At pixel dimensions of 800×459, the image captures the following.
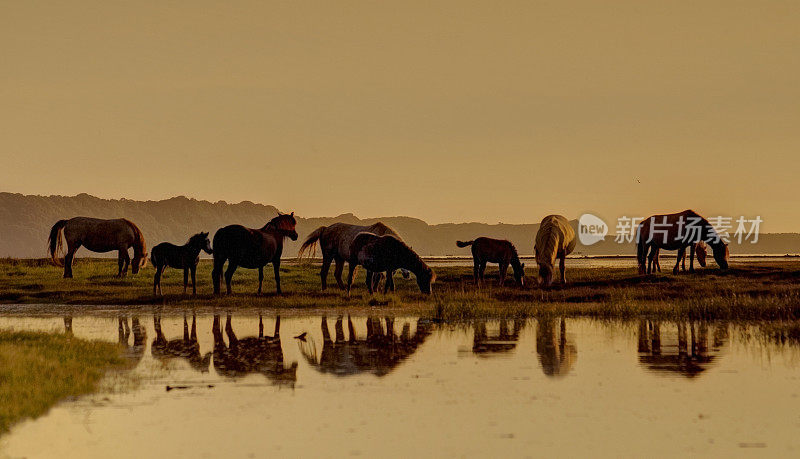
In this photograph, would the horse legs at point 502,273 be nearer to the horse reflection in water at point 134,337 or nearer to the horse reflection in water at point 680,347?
the horse reflection in water at point 680,347

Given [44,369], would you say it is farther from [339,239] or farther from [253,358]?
[339,239]

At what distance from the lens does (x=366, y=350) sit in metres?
17.8

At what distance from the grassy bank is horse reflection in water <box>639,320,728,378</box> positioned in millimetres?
9069

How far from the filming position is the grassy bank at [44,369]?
12.2 m

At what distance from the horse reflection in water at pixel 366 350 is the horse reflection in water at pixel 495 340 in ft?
3.81

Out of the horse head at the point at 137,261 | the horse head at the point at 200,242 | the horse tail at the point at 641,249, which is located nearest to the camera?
the horse head at the point at 200,242

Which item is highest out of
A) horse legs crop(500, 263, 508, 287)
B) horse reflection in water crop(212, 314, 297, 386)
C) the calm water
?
horse legs crop(500, 263, 508, 287)

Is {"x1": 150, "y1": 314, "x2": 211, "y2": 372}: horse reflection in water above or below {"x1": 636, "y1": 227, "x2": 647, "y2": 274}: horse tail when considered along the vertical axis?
below

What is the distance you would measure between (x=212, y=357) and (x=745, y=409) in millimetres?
9320

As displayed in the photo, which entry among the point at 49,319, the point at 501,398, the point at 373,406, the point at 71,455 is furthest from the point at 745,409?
the point at 49,319

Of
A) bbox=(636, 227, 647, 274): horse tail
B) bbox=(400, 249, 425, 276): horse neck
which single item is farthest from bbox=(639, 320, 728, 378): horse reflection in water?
bbox=(636, 227, 647, 274): horse tail

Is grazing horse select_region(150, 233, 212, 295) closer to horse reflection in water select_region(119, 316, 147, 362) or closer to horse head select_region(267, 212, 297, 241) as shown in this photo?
horse head select_region(267, 212, 297, 241)

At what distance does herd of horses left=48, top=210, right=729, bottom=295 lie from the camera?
101ft

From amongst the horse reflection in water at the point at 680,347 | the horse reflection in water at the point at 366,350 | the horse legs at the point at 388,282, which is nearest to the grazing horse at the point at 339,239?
the horse legs at the point at 388,282
